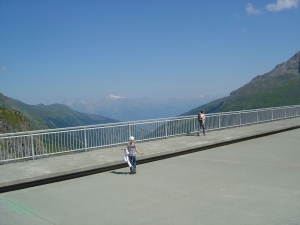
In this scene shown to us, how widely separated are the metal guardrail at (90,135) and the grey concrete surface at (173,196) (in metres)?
→ 3.29

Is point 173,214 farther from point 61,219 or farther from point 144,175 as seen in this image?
point 144,175

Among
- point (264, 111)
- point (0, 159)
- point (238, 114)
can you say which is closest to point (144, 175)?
point (0, 159)

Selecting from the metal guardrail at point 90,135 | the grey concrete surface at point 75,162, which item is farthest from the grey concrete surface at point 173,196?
the metal guardrail at point 90,135

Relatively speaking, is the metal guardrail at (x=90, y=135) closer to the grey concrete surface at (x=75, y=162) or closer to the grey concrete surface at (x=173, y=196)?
the grey concrete surface at (x=75, y=162)

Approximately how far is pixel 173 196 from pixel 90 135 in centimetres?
713

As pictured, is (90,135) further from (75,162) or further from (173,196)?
(173,196)

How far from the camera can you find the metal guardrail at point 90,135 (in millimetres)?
11508

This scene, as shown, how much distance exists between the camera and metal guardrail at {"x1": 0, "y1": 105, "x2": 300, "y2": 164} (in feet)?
37.8

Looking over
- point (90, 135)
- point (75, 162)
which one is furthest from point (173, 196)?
point (90, 135)

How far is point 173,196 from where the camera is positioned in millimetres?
7211

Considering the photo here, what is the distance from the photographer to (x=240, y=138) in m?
16.3

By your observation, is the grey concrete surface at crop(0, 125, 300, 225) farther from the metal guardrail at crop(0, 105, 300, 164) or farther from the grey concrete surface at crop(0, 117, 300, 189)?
the metal guardrail at crop(0, 105, 300, 164)

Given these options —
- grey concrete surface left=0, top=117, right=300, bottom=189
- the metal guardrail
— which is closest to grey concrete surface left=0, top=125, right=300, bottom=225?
grey concrete surface left=0, top=117, right=300, bottom=189

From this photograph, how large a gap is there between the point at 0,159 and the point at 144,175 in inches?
202
